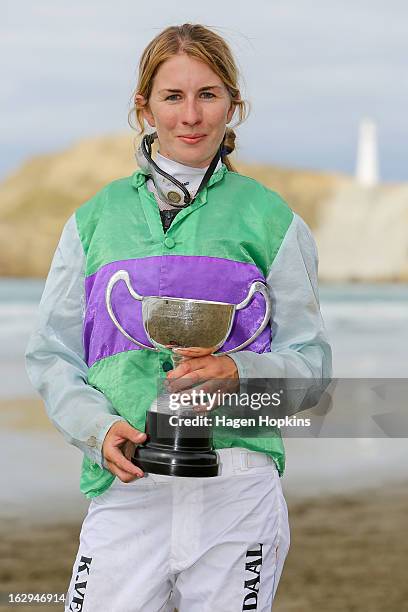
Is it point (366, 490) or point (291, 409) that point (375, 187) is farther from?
point (291, 409)

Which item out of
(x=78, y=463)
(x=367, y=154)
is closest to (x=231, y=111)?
(x=78, y=463)

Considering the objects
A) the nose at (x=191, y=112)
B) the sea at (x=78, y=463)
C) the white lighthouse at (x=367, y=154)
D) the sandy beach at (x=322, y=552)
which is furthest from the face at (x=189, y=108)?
the white lighthouse at (x=367, y=154)

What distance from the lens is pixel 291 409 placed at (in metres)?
1.56

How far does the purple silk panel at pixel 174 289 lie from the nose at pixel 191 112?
183 millimetres

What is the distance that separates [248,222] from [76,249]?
241 mm

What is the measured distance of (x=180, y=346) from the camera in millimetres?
1465

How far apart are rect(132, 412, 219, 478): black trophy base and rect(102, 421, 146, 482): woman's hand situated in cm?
1

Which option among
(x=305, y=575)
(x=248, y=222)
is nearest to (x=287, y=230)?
(x=248, y=222)

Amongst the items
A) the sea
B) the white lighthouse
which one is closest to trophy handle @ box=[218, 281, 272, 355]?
the sea

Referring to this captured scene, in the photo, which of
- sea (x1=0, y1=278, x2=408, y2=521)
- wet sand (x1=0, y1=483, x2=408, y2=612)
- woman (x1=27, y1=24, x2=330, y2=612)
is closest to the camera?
woman (x1=27, y1=24, x2=330, y2=612)

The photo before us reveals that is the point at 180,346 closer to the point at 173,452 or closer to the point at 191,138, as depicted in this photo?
the point at 173,452

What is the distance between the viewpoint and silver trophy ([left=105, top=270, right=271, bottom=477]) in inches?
56.5

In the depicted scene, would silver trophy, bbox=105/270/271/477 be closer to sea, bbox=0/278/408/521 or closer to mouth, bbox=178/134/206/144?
mouth, bbox=178/134/206/144

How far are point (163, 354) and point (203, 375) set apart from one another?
0.15m
